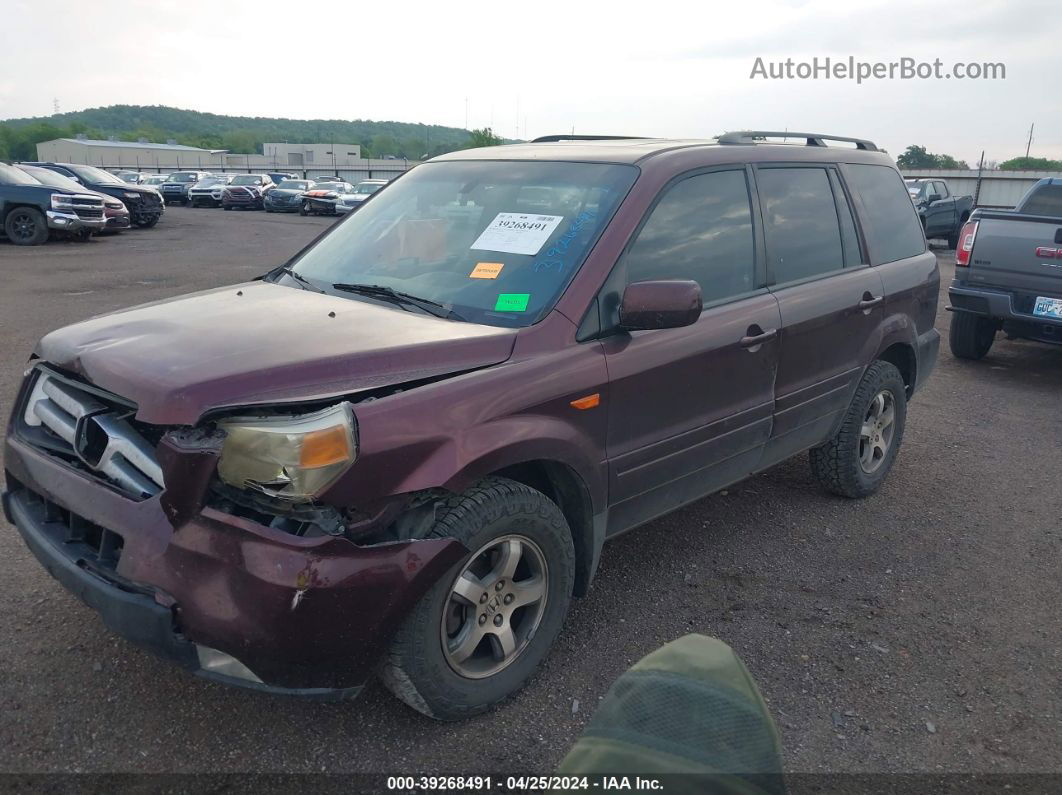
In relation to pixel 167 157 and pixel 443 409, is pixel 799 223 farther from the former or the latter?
pixel 167 157

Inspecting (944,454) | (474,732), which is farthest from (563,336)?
(944,454)

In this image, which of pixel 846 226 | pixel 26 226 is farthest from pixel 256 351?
pixel 26 226

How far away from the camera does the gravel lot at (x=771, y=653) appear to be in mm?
2805

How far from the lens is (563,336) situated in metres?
3.12

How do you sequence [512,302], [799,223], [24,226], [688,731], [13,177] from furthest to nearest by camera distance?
1. [24,226]
2. [13,177]
3. [799,223]
4. [512,302]
5. [688,731]

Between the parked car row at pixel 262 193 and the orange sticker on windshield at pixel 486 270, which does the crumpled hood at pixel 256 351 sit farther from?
the parked car row at pixel 262 193

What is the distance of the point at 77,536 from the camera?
9.21ft

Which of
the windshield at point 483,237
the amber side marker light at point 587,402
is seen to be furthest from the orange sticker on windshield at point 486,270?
the amber side marker light at point 587,402

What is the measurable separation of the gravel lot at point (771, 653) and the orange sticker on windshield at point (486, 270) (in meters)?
1.45

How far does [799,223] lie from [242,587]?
126 inches

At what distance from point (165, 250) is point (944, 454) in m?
16.3

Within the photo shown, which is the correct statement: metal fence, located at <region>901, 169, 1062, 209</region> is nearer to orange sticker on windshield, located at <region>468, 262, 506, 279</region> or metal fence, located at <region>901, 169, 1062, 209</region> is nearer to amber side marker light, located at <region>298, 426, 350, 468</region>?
orange sticker on windshield, located at <region>468, 262, 506, 279</region>

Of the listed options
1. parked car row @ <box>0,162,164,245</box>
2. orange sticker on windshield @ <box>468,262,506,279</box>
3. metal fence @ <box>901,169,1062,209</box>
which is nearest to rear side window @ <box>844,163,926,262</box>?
orange sticker on windshield @ <box>468,262,506,279</box>

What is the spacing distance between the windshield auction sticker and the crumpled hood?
1.50 ft
